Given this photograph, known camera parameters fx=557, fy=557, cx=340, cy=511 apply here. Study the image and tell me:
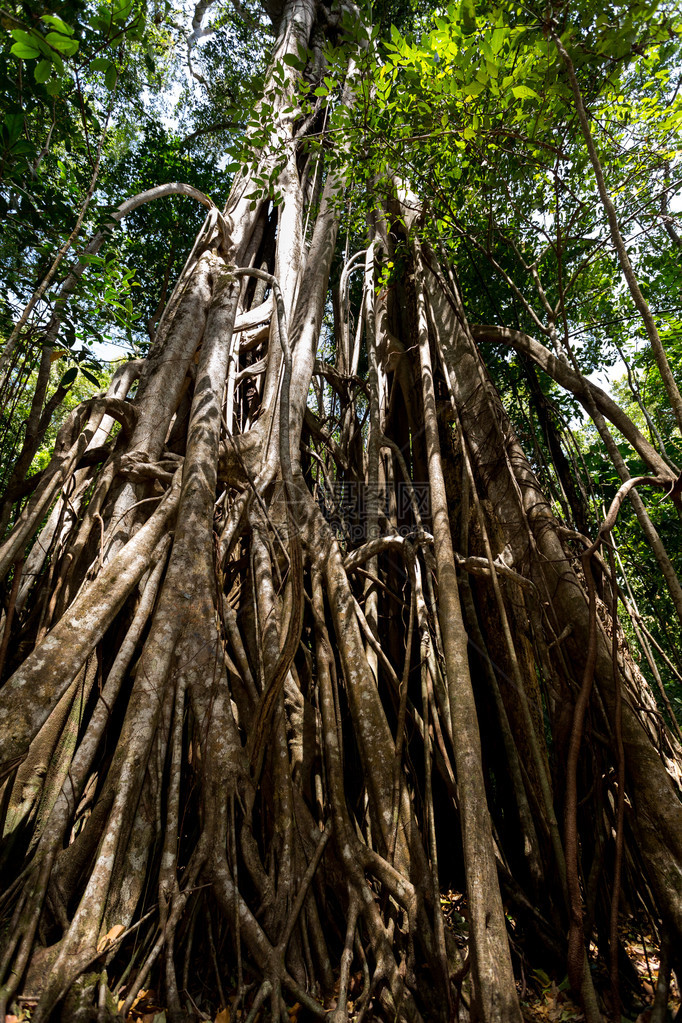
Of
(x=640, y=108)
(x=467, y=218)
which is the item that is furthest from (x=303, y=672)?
(x=640, y=108)

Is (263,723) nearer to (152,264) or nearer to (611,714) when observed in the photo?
(611,714)

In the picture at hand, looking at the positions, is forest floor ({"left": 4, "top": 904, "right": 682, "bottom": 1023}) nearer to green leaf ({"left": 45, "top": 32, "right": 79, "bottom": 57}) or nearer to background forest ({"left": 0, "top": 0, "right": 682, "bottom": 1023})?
background forest ({"left": 0, "top": 0, "right": 682, "bottom": 1023})

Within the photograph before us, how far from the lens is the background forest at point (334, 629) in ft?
4.99

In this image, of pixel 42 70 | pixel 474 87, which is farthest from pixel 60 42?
pixel 474 87

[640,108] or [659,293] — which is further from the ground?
[659,293]

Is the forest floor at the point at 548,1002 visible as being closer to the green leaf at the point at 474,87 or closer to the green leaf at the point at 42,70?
the green leaf at the point at 42,70

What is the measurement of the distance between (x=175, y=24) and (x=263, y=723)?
24.0 feet

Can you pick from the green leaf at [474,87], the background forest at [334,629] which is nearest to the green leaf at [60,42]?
the background forest at [334,629]

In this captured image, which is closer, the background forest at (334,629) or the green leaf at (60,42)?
the green leaf at (60,42)

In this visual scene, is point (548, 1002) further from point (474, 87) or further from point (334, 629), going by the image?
point (474, 87)

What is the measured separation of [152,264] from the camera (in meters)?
5.95

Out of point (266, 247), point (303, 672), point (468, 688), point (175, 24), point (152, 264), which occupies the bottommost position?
point (468, 688)

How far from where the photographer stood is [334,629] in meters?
2.44

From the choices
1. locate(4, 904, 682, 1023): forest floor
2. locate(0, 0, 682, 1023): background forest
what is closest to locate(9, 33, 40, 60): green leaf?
locate(0, 0, 682, 1023): background forest
